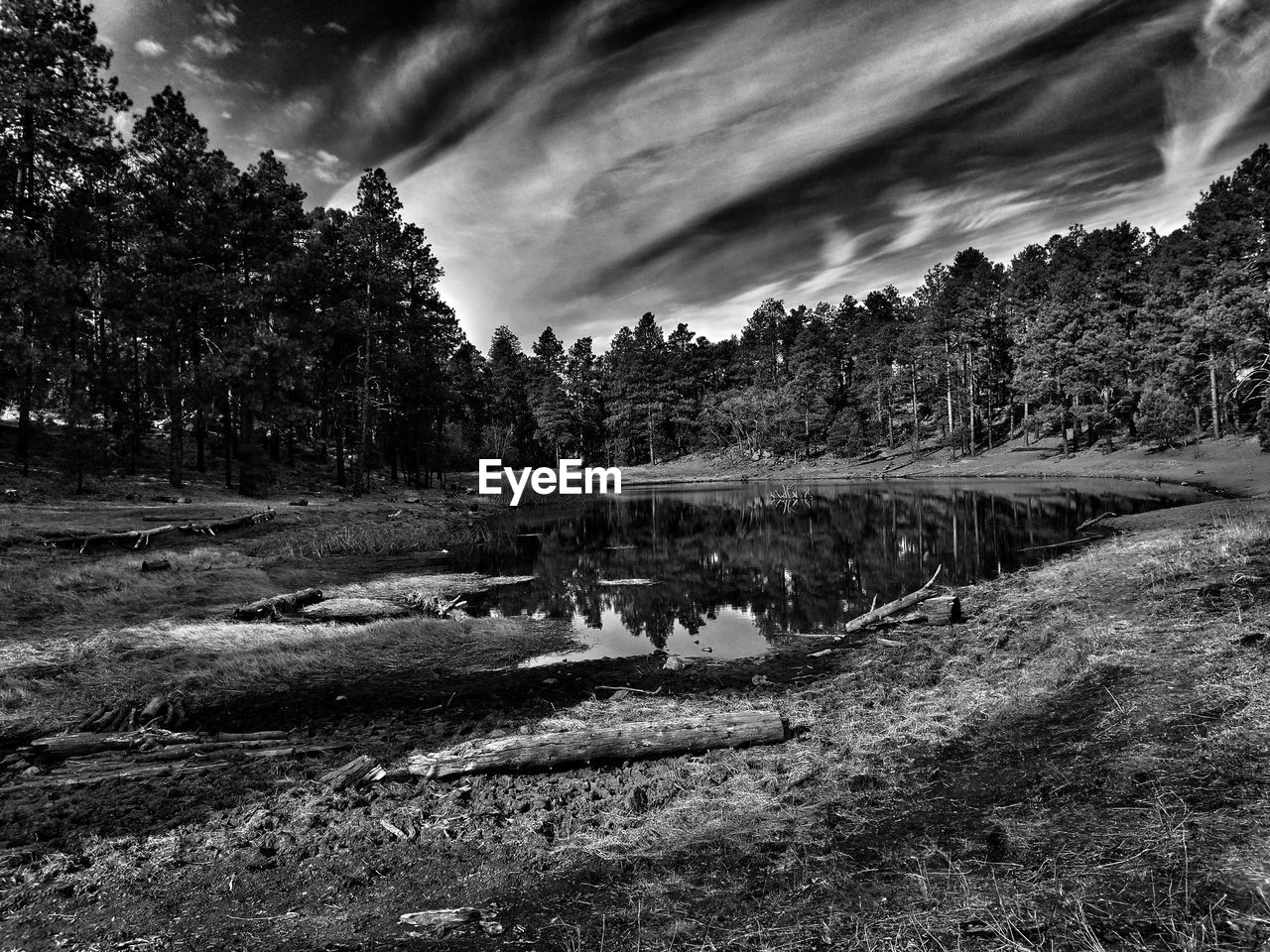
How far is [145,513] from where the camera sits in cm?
2148

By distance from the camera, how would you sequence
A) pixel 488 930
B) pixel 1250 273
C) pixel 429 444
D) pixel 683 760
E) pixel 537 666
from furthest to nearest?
pixel 429 444 → pixel 1250 273 → pixel 537 666 → pixel 683 760 → pixel 488 930

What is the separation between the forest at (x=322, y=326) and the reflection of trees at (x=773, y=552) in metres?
11.6

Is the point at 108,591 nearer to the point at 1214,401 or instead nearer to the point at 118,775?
the point at 118,775

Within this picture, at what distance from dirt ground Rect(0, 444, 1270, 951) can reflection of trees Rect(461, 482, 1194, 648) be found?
4.47 m

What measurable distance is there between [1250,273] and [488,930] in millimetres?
50779

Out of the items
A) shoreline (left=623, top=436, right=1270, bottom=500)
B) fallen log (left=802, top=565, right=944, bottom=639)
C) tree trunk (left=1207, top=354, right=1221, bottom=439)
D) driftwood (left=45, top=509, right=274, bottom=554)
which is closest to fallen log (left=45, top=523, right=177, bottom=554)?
driftwood (left=45, top=509, right=274, bottom=554)

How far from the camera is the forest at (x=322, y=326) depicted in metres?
23.8

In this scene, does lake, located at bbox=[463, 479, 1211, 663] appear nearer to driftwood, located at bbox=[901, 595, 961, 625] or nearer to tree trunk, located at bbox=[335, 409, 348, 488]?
driftwood, located at bbox=[901, 595, 961, 625]

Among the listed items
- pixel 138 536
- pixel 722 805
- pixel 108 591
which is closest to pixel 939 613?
pixel 722 805

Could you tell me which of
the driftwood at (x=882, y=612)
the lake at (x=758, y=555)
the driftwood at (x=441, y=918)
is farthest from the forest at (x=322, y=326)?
the driftwood at (x=441, y=918)

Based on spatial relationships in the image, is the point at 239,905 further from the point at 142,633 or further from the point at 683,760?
the point at 142,633

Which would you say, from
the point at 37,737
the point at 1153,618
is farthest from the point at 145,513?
the point at 1153,618

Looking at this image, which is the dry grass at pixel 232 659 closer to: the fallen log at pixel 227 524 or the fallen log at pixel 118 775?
the fallen log at pixel 118 775
